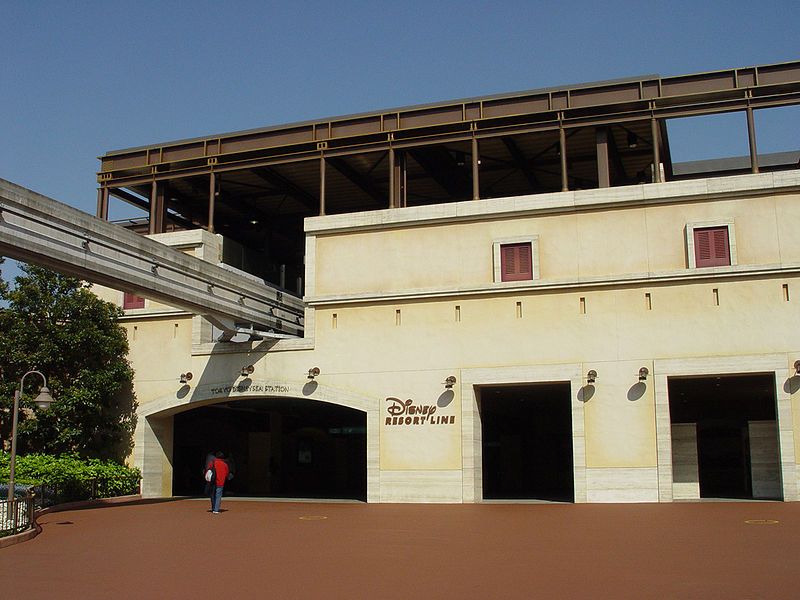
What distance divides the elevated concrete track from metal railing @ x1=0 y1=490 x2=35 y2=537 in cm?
566

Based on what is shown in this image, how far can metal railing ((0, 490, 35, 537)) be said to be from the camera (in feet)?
56.9

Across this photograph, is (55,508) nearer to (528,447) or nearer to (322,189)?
(322,189)

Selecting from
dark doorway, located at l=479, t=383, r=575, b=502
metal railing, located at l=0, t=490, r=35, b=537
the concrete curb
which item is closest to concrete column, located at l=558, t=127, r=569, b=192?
dark doorway, located at l=479, t=383, r=575, b=502

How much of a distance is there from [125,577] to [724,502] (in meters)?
17.0

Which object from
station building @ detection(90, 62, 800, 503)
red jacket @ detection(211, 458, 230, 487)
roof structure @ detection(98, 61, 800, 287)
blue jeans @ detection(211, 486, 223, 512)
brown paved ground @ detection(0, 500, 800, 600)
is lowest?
brown paved ground @ detection(0, 500, 800, 600)

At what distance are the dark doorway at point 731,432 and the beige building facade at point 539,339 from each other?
0.25ft

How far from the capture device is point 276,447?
37.4m

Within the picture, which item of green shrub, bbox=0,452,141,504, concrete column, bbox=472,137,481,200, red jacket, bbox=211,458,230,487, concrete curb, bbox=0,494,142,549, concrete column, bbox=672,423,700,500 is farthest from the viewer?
concrete column, bbox=472,137,481,200

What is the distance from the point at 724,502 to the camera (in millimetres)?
24109

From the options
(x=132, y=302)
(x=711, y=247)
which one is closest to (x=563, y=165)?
(x=711, y=247)

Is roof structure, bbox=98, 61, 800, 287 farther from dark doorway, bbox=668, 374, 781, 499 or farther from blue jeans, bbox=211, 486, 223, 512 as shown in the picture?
blue jeans, bbox=211, 486, 223, 512

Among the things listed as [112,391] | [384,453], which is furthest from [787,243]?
[112,391]

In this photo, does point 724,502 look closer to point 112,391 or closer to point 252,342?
point 252,342

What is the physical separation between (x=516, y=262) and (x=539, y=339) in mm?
2480
